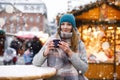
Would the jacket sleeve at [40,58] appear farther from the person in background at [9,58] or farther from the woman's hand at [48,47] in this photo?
the person in background at [9,58]

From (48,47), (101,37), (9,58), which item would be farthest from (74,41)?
(101,37)

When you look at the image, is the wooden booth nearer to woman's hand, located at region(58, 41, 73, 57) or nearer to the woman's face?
the woman's face

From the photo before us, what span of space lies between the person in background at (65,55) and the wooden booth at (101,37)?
312 inches

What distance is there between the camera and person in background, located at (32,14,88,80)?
11.1ft

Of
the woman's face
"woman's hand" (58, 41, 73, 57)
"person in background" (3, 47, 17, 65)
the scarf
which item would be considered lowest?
"person in background" (3, 47, 17, 65)

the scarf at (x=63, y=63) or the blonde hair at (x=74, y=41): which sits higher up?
the blonde hair at (x=74, y=41)

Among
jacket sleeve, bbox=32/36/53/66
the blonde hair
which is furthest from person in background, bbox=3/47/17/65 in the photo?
the blonde hair

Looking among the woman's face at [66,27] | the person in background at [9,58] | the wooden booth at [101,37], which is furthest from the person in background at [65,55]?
the wooden booth at [101,37]

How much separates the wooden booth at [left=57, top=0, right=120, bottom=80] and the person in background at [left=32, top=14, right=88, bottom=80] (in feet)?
26.0

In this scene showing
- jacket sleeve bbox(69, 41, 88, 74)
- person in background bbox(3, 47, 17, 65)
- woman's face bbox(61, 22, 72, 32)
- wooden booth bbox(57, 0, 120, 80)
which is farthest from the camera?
wooden booth bbox(57, 0, 120, 80)

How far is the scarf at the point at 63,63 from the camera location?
342cm

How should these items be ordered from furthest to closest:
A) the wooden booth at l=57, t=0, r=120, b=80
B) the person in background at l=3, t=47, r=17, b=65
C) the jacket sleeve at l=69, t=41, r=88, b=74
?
the wooden booth at l=57, t=0, r=120, b=80 → the person in background at l=3, t=47, r=17, b=65 → the jacket sleeve at l=69, t=41, r=88, b=74

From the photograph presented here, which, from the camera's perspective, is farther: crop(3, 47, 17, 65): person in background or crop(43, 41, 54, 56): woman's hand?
crop(3, 47, 17, 65): person in background

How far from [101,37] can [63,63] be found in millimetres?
8231
